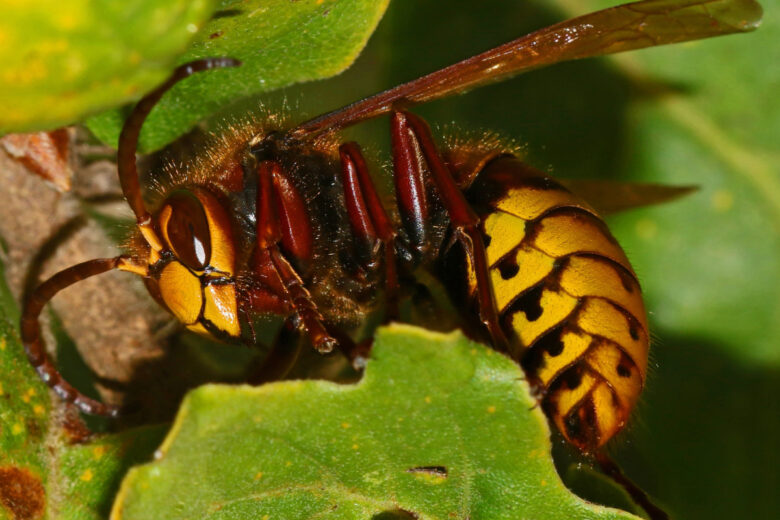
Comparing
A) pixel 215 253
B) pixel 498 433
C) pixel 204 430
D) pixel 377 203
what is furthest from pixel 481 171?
pixel 204 430

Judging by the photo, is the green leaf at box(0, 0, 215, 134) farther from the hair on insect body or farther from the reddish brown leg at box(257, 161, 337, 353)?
the reddish brown leg at box(257, 161, 337, 353)

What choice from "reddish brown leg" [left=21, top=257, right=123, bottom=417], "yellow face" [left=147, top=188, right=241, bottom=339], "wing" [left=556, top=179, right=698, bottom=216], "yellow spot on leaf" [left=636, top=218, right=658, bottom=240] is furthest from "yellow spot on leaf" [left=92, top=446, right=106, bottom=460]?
"yellow spot on leaf" [left=636, top=218, right=658, bottom=240]

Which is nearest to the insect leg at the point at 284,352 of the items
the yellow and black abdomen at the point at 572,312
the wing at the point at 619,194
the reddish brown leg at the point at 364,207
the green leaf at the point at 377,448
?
the reddish brown leg at the point at 364,207

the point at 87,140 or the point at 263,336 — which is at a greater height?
the point at 87,140

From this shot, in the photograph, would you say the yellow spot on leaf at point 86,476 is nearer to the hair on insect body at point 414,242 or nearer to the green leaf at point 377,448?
the hair on insect body at point 414,242

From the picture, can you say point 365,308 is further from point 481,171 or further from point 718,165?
point 718,165
